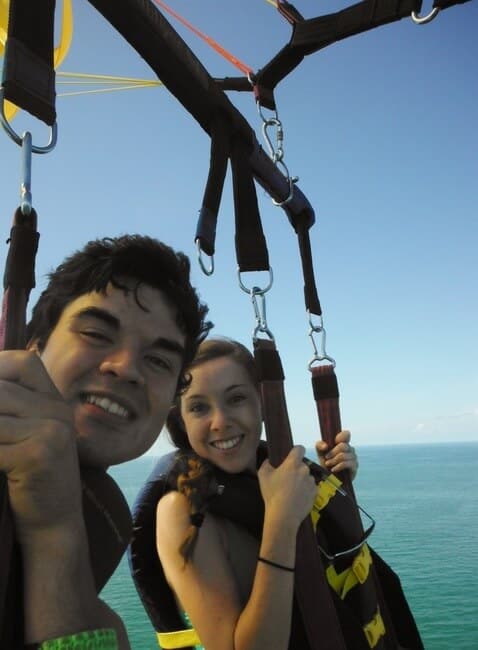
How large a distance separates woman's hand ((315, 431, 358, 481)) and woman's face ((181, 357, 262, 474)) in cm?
35

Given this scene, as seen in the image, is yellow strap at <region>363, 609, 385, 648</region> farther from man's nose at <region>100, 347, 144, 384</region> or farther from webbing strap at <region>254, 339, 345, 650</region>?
man's nose at <region>100, 347, 144, 384</region>

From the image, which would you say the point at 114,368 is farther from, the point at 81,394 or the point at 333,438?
the point at 333,438

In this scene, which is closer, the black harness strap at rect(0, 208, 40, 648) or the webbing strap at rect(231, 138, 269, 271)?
the black harness strap at rect(0, 208, 40, 648)

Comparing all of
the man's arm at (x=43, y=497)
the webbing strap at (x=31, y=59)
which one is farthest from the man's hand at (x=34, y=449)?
the webbing strap at (x=31, y=59)

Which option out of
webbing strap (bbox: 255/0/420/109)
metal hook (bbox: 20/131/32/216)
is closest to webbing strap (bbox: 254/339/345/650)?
metal hook (bbox: 20/131/32/216)

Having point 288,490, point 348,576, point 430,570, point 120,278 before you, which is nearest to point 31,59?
point 120,278

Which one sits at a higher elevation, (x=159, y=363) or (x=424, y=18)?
(x=424, y=18)

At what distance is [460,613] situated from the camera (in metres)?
9.14

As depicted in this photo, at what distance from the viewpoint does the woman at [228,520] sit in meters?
1.45

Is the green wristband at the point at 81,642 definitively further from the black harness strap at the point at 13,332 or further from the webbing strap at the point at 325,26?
the webbing strap at the point at 325,26

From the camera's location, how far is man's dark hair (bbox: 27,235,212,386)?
151cm

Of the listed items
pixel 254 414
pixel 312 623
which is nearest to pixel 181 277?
pixel 254 414

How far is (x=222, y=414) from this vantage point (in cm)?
206

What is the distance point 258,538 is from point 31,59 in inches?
66.8
